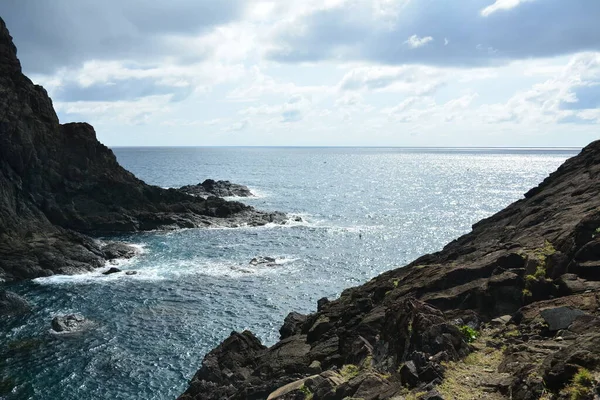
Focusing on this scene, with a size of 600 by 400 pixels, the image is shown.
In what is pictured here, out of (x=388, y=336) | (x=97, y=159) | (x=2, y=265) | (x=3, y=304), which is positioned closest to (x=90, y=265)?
(x=2, y=265)

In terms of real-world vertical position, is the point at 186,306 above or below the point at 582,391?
below

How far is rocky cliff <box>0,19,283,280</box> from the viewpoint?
71312 millimetres

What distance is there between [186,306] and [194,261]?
2006 centimetres

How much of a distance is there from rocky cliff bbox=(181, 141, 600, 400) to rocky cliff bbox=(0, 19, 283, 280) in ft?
161

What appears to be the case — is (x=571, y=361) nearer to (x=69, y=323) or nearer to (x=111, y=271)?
(x=69, y=323)

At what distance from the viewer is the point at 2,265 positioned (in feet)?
212

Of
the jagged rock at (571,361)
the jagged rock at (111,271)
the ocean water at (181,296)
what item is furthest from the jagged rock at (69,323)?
the jagged rock at (571,361)

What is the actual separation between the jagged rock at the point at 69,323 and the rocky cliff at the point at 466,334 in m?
23.6

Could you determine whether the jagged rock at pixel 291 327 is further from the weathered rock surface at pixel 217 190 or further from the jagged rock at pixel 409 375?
the weathered rock surface at pixel 217 190

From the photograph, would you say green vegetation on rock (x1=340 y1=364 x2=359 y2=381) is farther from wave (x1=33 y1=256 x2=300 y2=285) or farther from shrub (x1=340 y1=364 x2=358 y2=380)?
wave (x1=33 y1=256 x2=300 y2=285)

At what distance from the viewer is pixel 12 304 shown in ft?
172

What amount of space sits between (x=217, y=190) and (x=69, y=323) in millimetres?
103831

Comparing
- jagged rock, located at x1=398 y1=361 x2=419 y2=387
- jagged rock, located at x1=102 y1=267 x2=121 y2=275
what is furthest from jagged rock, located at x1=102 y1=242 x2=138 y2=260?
jagged rock, located at x1=398 y1=361 x2=419 y2=387

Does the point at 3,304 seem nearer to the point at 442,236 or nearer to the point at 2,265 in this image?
the point at 2,265
